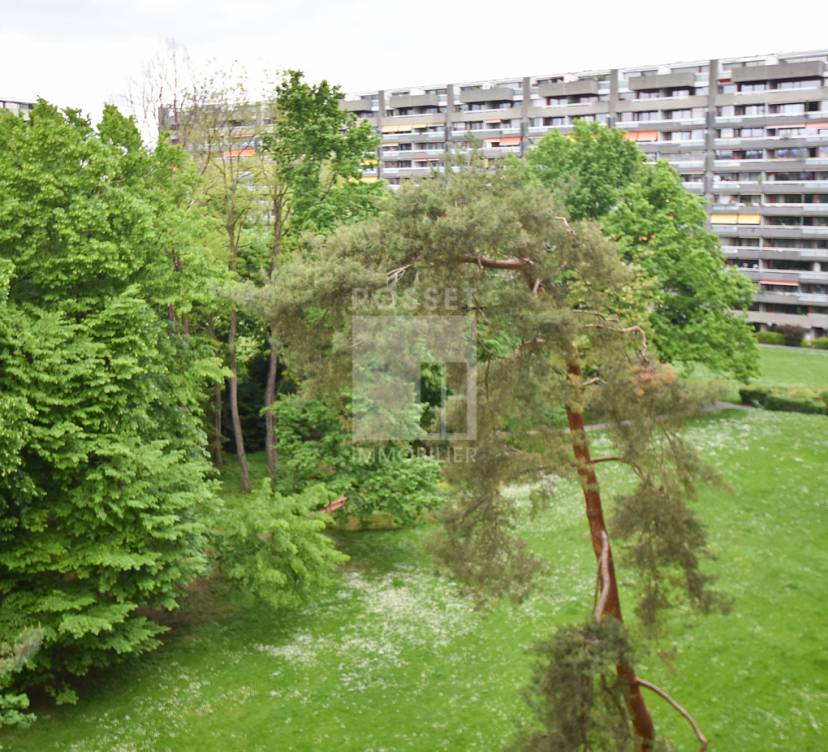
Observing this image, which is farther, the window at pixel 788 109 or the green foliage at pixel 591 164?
the window at pixel 788 109

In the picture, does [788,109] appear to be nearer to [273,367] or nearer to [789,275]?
[789,275]

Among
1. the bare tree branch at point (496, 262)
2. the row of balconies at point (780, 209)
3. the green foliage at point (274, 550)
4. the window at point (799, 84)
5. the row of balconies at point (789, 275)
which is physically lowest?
the green foliage at point (274, 550)

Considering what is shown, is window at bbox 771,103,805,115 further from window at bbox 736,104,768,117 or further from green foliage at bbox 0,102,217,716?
green foliage at bbox 0,102,217,716

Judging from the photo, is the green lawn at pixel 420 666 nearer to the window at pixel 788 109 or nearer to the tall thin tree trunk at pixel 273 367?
the tall thin tree trunk at pixel 273 367

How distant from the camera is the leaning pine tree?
14.0 meters

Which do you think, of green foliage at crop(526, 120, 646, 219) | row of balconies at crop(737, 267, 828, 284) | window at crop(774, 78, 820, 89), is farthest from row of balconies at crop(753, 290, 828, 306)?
green foliage at crop(526, 120, 646, 219)

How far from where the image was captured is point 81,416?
19.5 m

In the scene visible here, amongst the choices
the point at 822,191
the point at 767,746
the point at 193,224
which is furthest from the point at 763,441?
the point at 822,191

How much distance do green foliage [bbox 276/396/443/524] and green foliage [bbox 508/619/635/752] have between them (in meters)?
15.5

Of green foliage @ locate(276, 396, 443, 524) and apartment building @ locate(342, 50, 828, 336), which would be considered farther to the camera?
apartment building @ locate(342, 50, 828, 336)

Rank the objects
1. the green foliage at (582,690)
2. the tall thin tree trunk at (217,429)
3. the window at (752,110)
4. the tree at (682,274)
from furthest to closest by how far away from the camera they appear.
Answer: the window at (752,110), the tree at (682,274), the tall thin tree trunk at (217,429), the green foliage at (582,690)

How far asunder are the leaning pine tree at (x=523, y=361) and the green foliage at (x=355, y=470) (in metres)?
13.2

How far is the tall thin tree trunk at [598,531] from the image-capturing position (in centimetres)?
1436

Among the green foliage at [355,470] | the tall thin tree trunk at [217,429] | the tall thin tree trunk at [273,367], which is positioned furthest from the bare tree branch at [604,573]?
the tall thin tree trunk at [217,429]
